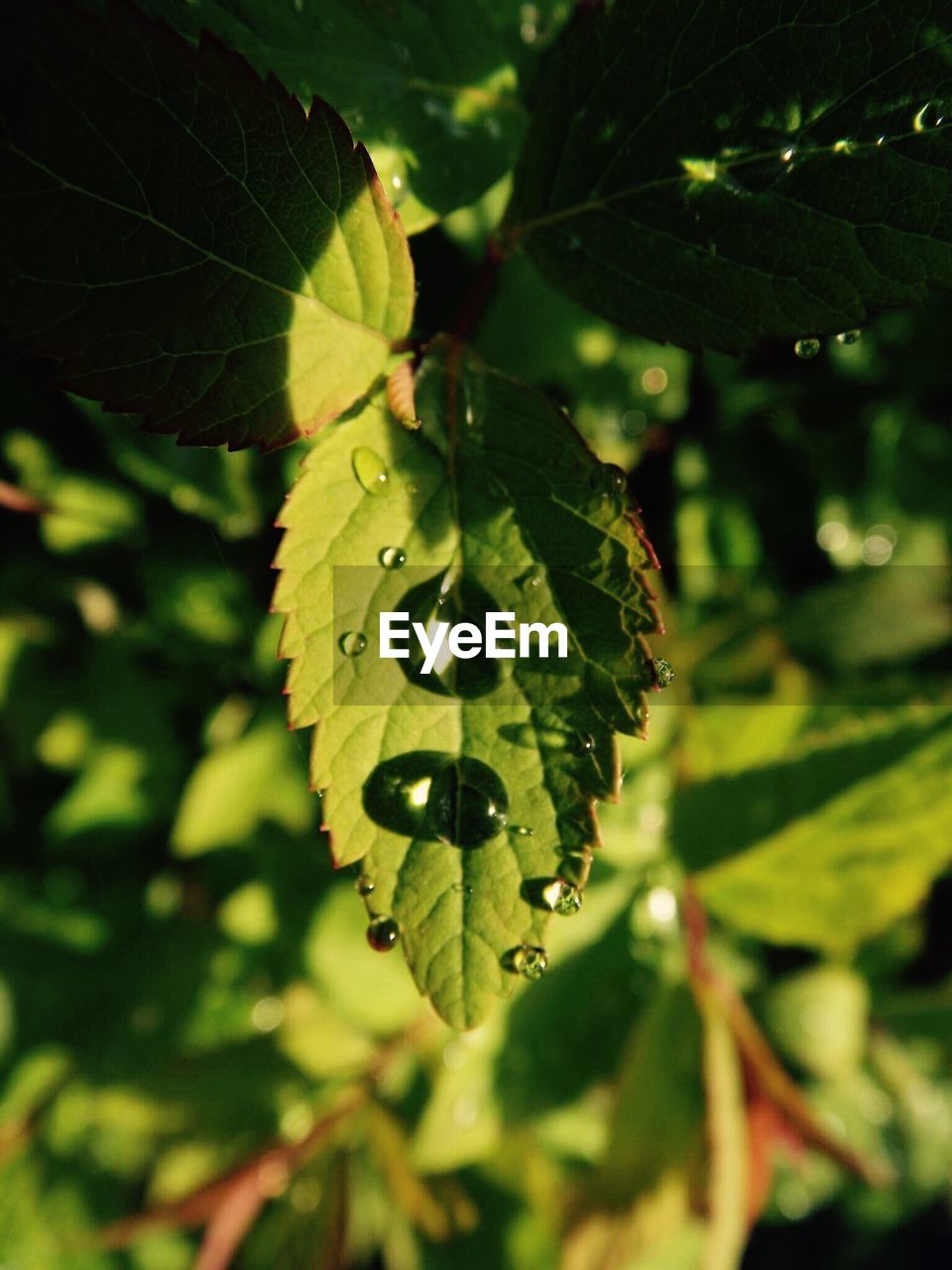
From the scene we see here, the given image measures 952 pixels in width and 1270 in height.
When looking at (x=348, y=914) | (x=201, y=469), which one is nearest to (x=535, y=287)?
(x=201, y=469)

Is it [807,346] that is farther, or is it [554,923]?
[554,923]

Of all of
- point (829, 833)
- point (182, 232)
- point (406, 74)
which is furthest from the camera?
point (829, 833)

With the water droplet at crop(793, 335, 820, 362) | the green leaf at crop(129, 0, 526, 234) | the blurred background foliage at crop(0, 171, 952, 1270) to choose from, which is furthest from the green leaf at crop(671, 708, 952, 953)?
the green leaf at crop(129, 0, 526, 234)

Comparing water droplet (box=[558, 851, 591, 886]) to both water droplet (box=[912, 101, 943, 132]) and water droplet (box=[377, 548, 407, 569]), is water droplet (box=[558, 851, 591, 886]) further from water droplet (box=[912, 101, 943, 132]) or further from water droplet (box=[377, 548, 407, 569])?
water droplet (box=[912, 101, 943, 132])

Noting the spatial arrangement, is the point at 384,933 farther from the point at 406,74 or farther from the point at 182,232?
the point at 406,74

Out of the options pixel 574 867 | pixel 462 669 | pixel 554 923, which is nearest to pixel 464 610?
pixel 462 669

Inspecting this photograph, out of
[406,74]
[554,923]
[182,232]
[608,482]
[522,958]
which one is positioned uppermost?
[406,74]

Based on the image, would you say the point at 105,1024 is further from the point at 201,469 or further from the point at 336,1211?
the point at 201,469
